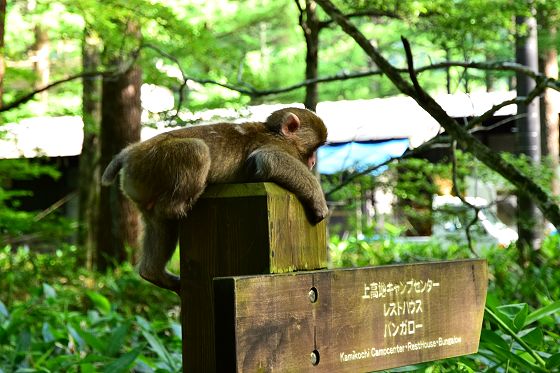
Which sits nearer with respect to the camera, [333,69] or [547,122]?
[547,122]

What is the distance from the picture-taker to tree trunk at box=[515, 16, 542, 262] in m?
8.23

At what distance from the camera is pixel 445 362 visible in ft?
13.0

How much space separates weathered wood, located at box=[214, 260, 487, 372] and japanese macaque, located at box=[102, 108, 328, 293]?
0.42 metres

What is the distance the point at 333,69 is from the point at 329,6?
17232 mm

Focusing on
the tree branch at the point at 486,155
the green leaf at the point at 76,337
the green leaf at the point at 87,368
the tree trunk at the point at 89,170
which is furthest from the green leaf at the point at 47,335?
the tree trunk at the point at 89,170

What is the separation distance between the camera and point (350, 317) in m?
2.49

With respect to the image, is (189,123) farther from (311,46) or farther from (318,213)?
(318,213)

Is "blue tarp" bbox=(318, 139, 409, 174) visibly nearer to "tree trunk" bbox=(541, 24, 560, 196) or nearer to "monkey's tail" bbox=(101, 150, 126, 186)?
"tree trunk" bbox=(541, 24, 560, 196)

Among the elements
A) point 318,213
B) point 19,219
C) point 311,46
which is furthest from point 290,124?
point 19,219

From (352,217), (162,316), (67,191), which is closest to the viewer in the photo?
(162,316)

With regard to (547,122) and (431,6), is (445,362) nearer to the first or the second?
(431,6)

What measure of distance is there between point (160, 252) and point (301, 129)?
2.66 ft

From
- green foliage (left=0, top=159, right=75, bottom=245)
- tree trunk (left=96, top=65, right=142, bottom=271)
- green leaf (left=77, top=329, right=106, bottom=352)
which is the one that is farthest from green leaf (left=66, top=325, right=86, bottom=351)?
tree trunk (left=96, top=65, right=142, bottom=271)

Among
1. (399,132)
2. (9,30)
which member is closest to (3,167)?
(399,132)
